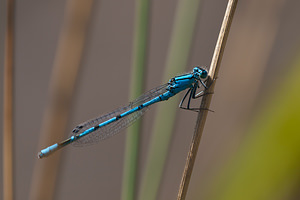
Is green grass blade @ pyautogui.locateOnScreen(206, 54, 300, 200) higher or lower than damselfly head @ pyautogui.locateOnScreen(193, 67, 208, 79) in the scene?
lower

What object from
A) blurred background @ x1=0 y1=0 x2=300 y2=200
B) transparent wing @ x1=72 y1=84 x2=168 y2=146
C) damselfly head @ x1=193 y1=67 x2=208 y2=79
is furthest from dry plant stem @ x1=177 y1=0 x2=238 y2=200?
transparent wing @ x1=72 y1=84 x2=168 y2=146

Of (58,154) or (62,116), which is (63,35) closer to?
(62,116)

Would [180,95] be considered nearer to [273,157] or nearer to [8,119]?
[8,119]

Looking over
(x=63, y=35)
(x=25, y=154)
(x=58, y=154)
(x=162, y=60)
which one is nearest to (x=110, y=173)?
(x=25, y=154)

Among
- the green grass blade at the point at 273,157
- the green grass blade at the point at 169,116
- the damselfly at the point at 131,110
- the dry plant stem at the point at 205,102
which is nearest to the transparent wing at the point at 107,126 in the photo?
the damselfly at the point at 131,110

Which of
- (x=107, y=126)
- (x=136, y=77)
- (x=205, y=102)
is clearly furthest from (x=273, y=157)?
(x=107, y=126)

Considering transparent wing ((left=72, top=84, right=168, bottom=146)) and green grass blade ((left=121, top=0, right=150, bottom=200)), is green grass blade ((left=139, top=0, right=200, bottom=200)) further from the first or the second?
transparent wing ((left=72, top=84, right=168, bottom=146))
